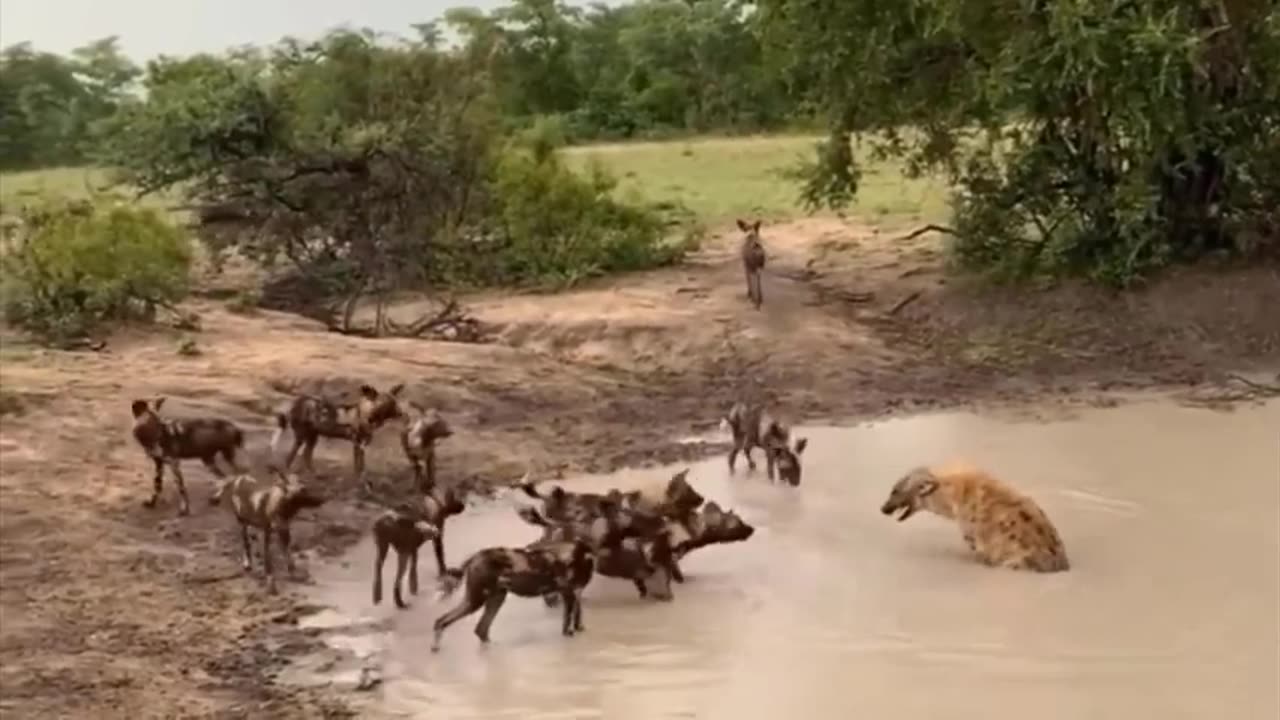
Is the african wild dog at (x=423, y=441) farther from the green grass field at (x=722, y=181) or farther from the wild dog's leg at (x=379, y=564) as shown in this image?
the green grass field at (x=722, y=181)

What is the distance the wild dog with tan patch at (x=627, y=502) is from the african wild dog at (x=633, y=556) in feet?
0.72

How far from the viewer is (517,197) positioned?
63.7 feet

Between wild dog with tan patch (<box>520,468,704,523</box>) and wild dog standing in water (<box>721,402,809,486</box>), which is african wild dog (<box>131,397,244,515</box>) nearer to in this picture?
wild dog with tan patch (<box>520,468,704,523</box>)

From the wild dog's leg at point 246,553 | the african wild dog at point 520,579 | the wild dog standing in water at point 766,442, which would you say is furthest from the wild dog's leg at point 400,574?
the wild dog standing in water at point 766,442

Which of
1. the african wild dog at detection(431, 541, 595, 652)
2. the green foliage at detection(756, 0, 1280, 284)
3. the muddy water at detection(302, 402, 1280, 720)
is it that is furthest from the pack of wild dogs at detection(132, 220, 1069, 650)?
the green foliage at detection(756, 0, 1280, 284)

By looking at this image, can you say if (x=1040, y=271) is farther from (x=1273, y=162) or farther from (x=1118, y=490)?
(x=1118, y=490)

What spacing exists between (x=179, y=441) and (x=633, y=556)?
116 inches

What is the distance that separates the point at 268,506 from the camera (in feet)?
30.9

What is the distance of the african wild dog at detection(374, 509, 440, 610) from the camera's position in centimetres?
916

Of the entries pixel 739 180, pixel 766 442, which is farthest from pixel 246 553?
pixel 739 180

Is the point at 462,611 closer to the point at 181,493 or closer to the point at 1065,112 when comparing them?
the point at 181,493

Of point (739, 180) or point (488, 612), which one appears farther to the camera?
point (739, 180)

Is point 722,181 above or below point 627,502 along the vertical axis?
above

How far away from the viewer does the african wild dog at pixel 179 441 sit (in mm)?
→ 10664
